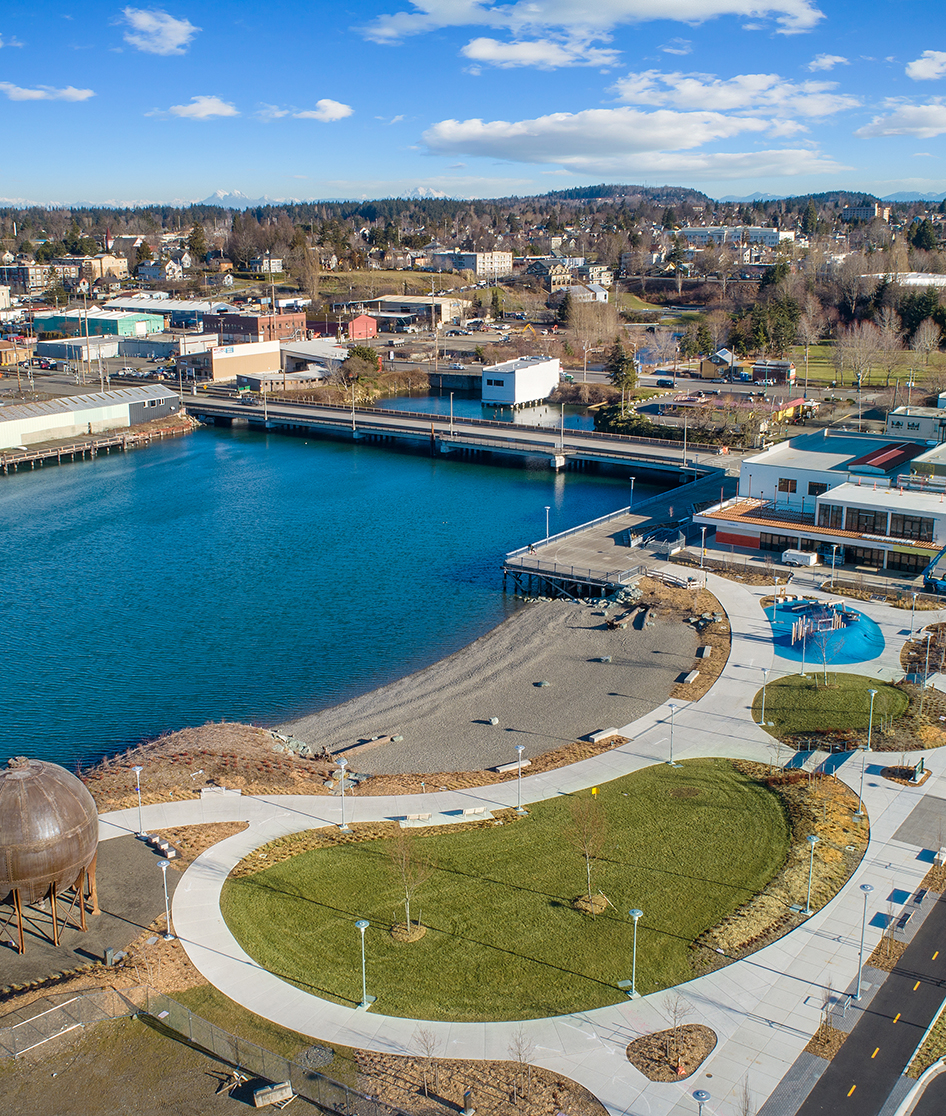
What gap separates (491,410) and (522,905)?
76977mm

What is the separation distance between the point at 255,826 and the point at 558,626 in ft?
62.4

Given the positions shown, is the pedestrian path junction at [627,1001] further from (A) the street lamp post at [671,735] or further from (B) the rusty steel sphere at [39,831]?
(B) the rusty steel sphere at [39,831]

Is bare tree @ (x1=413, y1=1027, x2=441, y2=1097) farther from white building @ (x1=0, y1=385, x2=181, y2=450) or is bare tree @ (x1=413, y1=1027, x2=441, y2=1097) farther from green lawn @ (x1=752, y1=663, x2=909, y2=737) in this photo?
white building @ (x1=0, y1=385, x2=181, y2=450)

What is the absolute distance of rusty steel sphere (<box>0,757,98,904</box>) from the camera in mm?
18875

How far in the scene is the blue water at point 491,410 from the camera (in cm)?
9121

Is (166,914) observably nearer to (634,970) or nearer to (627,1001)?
(627,1001)

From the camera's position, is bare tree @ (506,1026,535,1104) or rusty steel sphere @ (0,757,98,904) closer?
bare tree @ (506,1026,535,1104)

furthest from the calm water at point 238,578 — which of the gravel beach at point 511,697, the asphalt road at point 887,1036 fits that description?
the asphalt road at point 887,1036

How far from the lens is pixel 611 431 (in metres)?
81.6

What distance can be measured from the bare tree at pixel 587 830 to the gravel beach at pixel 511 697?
390 cm

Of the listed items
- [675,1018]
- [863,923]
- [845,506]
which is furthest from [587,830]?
[845,506]

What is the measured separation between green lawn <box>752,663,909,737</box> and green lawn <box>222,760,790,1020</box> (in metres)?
5.00

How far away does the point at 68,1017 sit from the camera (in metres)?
18.0

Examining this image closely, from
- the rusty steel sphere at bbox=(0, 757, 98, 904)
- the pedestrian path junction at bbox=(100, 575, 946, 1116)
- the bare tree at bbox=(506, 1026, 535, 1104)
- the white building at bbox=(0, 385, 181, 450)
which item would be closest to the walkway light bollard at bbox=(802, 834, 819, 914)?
the pedestrian path junction at bbox=(100, 575, 946, 1116)
